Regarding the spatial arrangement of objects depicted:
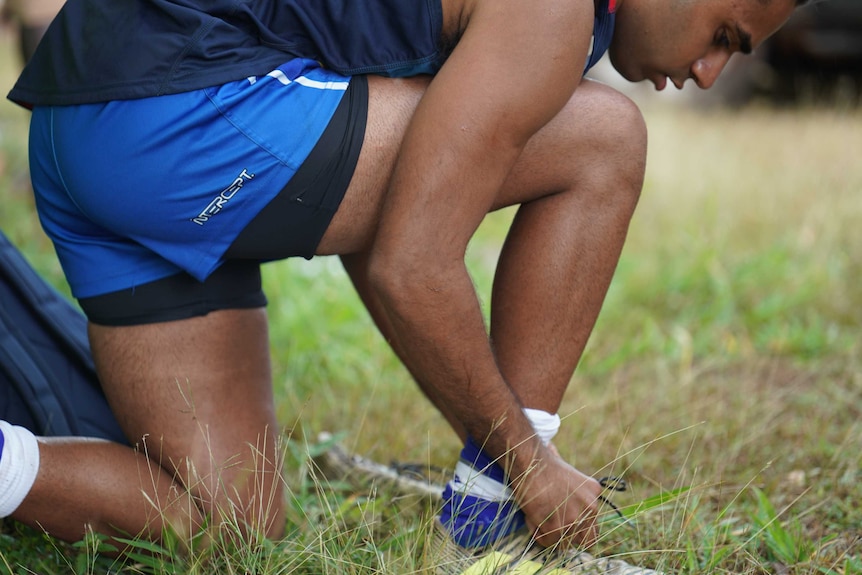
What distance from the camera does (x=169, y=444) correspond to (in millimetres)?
1918

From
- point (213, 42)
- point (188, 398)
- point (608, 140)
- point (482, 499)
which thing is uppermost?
point (213, 42)

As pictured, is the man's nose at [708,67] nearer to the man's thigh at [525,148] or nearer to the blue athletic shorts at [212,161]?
the man's thigh at [525,148]

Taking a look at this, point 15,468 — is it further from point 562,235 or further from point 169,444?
point 562,235

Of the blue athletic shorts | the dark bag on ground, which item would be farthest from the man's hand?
the dark bag on ground

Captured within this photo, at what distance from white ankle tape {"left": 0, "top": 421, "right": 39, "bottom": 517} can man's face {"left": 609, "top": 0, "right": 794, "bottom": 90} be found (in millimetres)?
1395

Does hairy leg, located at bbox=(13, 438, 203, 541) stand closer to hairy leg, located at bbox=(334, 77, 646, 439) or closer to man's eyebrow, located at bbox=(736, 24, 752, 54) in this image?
hairy leg, located at bbox=(334, 77, 646, 439)

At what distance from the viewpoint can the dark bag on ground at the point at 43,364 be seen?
2039mm

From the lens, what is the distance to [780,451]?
8.20 feet

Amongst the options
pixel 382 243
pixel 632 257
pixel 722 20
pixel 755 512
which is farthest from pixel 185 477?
pixel 632 257

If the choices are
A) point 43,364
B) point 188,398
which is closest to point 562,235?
point 188,398

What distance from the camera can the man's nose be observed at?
6.17 feet

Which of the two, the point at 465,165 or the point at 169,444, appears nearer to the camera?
the point at 465,165

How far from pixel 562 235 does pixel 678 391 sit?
1.37 m

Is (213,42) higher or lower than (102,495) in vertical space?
higher
